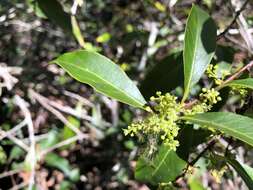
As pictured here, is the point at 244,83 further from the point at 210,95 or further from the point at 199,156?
the point at 199,156

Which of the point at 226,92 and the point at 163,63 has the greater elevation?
the point at 163,63

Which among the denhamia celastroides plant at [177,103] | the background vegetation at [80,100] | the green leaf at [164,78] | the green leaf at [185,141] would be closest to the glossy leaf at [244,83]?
the denhamia celastroides plant at [177,103]

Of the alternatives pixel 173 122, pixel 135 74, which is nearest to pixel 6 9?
pixel 135 74

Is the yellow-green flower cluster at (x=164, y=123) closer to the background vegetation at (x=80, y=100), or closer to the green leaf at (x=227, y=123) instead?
the green leaf at (x=227, y=123)

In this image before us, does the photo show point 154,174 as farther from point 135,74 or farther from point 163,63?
point 135,74

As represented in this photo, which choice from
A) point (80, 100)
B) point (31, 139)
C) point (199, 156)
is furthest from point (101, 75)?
point (80, 100)

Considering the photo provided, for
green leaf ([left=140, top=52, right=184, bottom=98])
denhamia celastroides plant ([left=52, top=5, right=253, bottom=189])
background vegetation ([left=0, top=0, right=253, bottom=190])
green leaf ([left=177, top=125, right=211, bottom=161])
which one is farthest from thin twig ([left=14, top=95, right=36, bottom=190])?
green leaf ([left=177, top=125, right=211, bottom=161])

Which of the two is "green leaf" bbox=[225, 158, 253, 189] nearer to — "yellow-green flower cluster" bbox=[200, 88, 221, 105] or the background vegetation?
"yellow-green flower cluster" bbox=[200, 88, 221, 105]

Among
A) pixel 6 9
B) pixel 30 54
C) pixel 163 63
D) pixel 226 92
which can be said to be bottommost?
pixel 226 92
